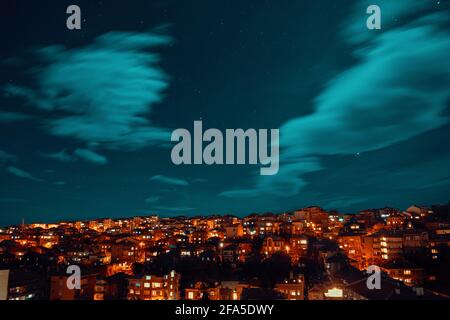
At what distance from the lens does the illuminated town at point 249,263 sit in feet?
45.4

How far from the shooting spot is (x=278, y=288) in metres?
13.8

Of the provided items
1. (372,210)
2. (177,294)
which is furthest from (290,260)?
(372,210)

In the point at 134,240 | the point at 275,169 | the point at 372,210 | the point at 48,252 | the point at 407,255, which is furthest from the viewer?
the point at 372,210

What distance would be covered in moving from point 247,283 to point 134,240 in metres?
12.6

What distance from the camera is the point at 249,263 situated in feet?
60.4

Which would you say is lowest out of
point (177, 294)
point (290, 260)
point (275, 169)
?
point (177, 294)

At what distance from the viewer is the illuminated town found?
45.4 ft

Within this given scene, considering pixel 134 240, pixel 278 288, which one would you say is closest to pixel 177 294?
pixel 278 288

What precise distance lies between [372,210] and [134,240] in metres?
20.7
